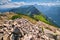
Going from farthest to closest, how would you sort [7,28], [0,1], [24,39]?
[0,1]
[7,28]
[24,39]

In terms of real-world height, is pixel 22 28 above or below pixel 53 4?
above

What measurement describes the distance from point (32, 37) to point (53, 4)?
90098 millimetres

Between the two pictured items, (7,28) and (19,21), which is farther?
(19,21)

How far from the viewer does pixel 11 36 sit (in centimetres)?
1622

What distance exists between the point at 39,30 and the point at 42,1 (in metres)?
86.6

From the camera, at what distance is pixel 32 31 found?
17172 millimetres

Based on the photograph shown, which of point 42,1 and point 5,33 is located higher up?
point 5,33

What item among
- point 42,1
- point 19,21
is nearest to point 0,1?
point 42,1

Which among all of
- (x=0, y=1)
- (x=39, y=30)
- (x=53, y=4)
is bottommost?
(x=53, y=4)

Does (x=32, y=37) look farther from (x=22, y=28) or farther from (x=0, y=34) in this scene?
(x=0, y=34)

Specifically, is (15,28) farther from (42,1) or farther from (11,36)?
(42,1)

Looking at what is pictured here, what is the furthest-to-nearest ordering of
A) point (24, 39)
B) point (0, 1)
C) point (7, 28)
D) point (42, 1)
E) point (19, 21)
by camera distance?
1. point (42, 1)
2. point (0, 1)
3. point (19, 21)
4. point (7, 28)
5. point (24, 39)

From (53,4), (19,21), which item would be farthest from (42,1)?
(19,21)

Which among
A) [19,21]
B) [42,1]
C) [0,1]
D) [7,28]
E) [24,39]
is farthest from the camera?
[42,1]
